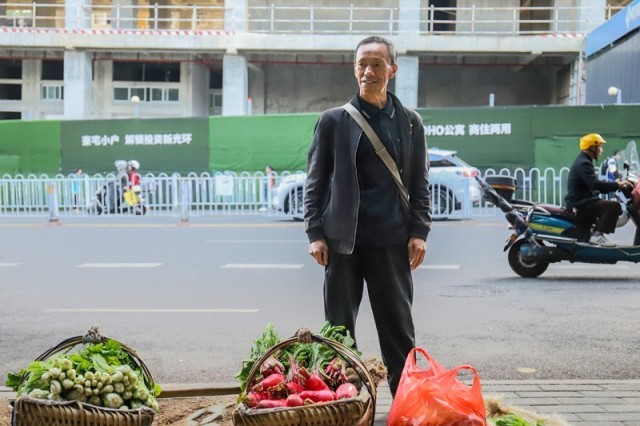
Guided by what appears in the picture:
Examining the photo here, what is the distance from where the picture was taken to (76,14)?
3491cm

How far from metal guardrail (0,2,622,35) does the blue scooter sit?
78.1ft

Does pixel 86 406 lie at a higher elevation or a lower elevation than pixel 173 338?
higher

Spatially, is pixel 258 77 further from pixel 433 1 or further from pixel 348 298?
pixel 348 298

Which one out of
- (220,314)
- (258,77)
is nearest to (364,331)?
(220,314)

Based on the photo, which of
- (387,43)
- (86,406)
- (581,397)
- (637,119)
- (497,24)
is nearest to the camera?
(86,406)

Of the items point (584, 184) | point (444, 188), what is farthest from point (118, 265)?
point (444, 188)

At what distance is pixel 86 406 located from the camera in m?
3.43

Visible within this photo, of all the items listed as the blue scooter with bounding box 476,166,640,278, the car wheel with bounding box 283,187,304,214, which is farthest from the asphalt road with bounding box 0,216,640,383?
the car wheel with bounding box 283,187,304,214

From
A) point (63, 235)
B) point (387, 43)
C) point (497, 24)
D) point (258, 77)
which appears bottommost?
point (63, 235)

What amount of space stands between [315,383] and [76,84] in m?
32.6

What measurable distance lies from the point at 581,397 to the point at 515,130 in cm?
1758

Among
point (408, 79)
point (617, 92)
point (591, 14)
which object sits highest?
point (591, 14)

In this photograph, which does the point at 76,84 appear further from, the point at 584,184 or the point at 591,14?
the point at 584,184

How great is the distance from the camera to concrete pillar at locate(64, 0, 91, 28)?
34.8 m
